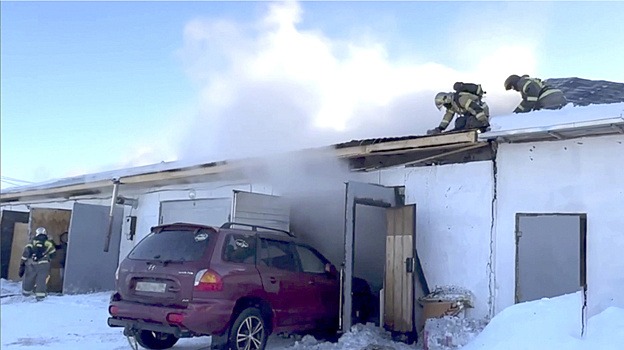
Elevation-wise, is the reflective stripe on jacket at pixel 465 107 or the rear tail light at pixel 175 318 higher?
the reflective stripe on jacket at pixel 465 107

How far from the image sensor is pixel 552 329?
5832 millimetres

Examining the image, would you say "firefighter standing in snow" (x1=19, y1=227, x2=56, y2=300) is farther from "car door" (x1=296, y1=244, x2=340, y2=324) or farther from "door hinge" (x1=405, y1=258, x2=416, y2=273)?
"door hinge" (x1=405, y1=258, x2=416, y2=273)

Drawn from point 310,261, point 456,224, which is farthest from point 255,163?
point 456,224

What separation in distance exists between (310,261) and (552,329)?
3440 mm

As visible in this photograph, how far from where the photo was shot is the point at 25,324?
944 centimetres

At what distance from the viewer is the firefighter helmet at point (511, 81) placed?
32.8 feet

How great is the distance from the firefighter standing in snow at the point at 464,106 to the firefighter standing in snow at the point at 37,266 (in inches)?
348

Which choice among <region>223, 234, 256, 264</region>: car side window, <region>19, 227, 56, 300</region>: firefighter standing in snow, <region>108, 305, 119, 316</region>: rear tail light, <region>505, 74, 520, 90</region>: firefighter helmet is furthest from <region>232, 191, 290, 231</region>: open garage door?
<region>19, 227, 56, 300</region>: firefighter standing in snow

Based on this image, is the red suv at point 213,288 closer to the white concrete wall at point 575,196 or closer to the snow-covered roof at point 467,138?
the snow-covered roof at point 467,138

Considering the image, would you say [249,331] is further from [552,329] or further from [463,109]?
[463,109]

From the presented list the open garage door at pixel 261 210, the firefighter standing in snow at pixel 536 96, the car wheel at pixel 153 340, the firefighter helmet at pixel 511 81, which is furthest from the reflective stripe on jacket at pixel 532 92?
the car wheel at pixel 153 340

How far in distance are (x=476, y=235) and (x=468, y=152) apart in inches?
47.5

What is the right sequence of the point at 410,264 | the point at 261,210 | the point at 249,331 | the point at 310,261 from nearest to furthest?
the point at 249,331 < the point at 310,261 < the point at 410,264 < the point at 261,210

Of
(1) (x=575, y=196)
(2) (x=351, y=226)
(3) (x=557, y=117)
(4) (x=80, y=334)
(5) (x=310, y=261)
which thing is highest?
(3) (x=557, y=117)
